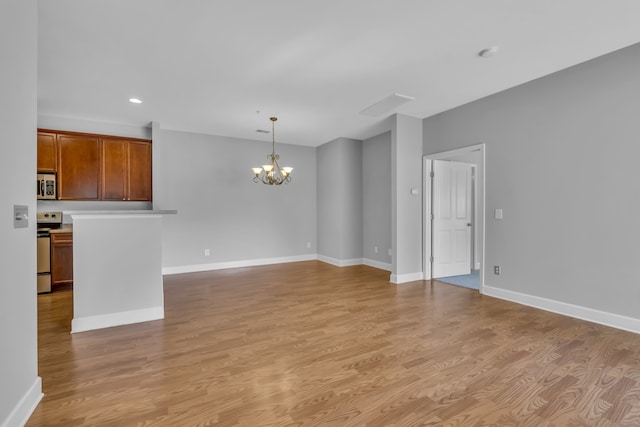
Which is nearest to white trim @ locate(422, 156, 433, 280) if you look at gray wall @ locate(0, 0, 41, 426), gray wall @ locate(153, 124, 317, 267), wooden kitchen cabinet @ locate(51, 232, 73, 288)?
gray wall @ locate(153, 124, 317, 267)

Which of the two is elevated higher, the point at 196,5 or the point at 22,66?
the point at 196,5

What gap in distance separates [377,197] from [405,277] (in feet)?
6.60

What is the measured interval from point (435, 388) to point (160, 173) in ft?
17.7

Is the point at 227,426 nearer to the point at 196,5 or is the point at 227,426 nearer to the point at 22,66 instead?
the point at 22,66

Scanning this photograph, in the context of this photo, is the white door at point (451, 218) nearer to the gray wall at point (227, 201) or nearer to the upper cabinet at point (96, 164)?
the gray wall at point (227, 201)

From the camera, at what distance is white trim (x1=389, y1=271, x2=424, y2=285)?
4801 mm

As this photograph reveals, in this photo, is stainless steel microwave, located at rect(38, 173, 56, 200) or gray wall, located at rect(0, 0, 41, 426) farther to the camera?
stainless steel microwave, located at rect(38, 173, 56, 200)

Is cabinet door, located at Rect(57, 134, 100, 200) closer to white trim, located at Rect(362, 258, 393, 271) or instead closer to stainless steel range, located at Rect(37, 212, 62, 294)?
stainless steel range, located at Rect(37, 212, 62, 294)

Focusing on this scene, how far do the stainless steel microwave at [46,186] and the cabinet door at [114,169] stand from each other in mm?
623

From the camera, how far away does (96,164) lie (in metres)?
4.96

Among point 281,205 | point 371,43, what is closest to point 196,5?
point 371,43

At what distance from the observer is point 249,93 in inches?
156

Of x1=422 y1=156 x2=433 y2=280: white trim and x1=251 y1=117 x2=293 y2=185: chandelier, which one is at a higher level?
x1=251 y1=117 x2=293 y2=185: chandelier

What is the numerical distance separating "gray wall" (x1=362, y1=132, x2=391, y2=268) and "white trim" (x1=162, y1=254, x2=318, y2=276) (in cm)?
154
